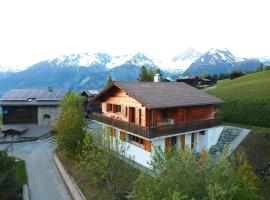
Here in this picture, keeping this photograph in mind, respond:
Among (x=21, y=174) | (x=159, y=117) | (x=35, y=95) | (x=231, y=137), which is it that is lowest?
(x=21, y=174)

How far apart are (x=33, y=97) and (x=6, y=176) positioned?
39.6 metres

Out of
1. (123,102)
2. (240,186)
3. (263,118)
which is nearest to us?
(240,186)

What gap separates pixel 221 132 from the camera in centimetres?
3600

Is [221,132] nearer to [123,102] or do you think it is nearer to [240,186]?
[123,102]

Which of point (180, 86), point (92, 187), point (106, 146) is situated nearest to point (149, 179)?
point (106, 146)

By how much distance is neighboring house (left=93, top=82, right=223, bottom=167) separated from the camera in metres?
28.0

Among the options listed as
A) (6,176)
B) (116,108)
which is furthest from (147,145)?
(6,176)

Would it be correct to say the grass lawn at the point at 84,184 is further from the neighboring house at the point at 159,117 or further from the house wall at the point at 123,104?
the house wall at the point at 123,104

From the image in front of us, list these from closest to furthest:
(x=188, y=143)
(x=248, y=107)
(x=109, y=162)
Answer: (x=109, y=162) → (x=188, y=143) → (x=248, y=107)

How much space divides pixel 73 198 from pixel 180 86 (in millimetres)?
17237

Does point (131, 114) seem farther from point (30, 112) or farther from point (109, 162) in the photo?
point (30, 112)

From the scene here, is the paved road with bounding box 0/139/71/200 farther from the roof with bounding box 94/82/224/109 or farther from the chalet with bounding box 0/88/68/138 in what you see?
the roof with bounding box 94/82/224/109

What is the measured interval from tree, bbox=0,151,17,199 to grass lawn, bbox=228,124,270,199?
21.9 m

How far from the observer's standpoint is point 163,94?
99.8 feet
